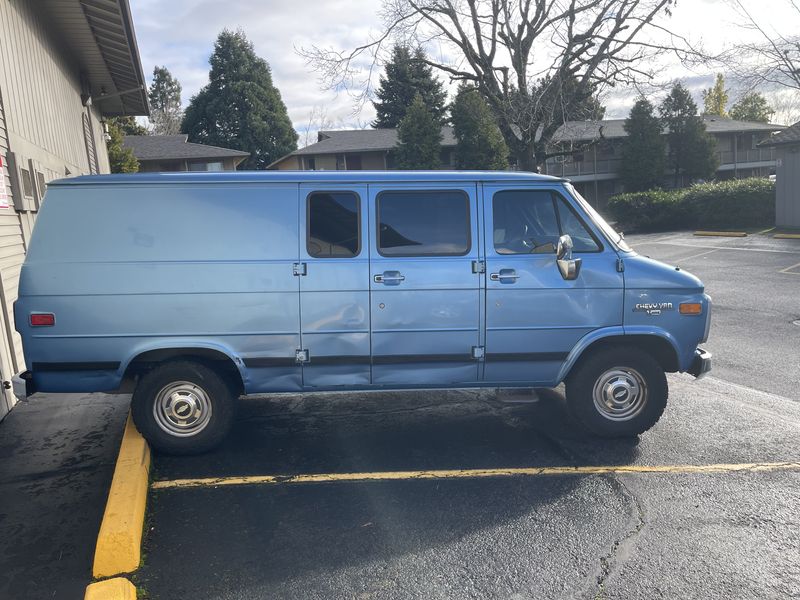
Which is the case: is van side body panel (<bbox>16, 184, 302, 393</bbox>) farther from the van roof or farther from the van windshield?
the van windshield

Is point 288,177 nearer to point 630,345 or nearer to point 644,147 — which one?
point 630,345

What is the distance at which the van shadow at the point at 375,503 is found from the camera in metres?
3.95

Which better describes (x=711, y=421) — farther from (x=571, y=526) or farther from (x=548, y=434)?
(x=571, y=526)

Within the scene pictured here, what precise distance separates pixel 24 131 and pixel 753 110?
78.5 m

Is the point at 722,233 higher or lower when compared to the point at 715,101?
lower

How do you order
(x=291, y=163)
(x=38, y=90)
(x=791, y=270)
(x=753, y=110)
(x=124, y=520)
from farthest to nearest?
1. (x=753, y=110)
2. (x=291, y=163)
3. (x=791, y=270)
4. (x=38, y=90)
5. (x=124, y=520)

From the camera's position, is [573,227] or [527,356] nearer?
[527,356]

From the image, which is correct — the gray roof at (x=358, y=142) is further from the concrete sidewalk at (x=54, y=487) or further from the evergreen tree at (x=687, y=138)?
the concrete sidewalk at (x=54, y=487)

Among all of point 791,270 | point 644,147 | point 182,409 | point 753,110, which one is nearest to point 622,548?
point 182,409

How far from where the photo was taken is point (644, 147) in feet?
142

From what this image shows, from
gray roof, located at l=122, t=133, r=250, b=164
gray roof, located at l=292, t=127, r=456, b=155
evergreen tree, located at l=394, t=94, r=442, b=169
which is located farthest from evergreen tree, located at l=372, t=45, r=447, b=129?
gray roof, located at l=122, t=133, r=250, b=164

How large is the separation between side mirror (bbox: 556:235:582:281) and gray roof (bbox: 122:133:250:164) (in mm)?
32009

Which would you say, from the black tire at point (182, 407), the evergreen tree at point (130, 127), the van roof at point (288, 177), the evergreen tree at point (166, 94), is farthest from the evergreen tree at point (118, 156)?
the evergreen tree at point (166, 94)

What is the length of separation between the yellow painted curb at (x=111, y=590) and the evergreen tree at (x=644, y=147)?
44.2 m
